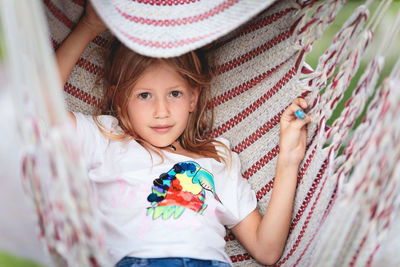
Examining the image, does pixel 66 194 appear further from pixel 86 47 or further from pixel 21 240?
pixel 86 47

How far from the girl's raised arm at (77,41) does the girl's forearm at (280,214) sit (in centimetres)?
50

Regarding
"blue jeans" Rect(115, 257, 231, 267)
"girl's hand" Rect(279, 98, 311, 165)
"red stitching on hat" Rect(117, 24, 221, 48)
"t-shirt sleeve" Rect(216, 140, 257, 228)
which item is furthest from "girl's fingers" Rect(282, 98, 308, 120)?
"blue jeans" Rect(115, 257, 231, 267)

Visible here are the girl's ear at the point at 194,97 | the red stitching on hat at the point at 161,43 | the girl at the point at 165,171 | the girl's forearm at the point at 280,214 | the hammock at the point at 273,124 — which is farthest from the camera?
the girl's ear at the point at 194,97

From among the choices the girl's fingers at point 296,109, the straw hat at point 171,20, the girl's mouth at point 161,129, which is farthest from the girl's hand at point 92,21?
the girl's fingers at point 296,109

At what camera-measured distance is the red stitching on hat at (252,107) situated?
1.10 metres

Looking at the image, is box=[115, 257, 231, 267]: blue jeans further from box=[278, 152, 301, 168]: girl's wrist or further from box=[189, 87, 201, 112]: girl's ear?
box=[189, 87, 201, 112]: girl's ear

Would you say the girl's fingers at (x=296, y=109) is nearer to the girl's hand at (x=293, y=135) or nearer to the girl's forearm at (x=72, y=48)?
the girl's hand at (x=293, y=135)

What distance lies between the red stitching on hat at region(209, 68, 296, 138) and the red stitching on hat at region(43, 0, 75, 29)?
461mm

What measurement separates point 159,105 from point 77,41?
23cm

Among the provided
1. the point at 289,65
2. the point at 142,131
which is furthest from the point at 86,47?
the point at 289,65

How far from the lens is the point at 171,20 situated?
927 mm

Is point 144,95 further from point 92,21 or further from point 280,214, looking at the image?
point 280,214

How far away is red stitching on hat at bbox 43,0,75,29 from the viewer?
987 millimetres

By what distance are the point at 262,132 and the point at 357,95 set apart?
30 centimetres
